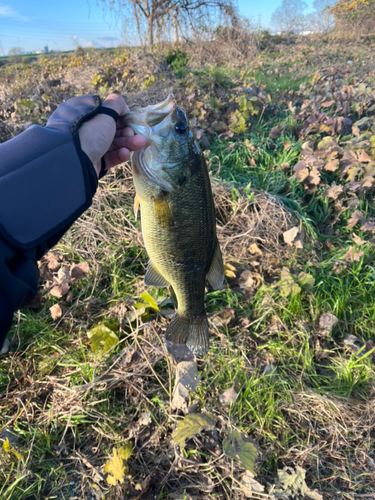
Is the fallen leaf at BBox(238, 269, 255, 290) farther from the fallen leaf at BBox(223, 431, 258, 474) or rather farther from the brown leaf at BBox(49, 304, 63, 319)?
the brown leaf at BBox(49, 304, 63, 319)

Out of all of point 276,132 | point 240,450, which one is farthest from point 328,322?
point 276,132

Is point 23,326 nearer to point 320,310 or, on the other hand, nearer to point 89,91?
point 320,310

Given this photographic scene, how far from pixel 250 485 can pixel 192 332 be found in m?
0.99

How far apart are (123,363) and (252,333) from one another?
117 centimetres

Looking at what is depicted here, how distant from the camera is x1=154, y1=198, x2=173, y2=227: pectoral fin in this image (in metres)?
1.59

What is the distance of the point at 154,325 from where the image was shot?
8.47 ft

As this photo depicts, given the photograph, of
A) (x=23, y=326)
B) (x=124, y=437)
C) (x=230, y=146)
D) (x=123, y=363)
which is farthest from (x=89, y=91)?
(x=124, y=437)

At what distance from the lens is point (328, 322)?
105 inches

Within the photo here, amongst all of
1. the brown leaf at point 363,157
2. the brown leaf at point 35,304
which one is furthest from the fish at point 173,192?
the brown leaf at point 363,157

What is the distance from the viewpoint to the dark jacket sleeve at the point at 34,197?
3.68ft

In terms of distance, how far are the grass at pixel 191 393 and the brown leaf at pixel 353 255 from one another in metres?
0.05

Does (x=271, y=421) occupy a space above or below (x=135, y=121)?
below

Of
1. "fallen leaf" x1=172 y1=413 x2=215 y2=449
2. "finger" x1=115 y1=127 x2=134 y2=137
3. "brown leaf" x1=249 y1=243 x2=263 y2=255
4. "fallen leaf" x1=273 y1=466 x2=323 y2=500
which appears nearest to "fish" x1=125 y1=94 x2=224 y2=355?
Result: "finger" x1=115 y1=127 x2=134 y2=137

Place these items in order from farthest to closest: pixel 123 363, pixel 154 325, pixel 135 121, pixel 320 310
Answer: pixel 320 310, pixel 154 325, pixel 123 363, pixel 135 121
